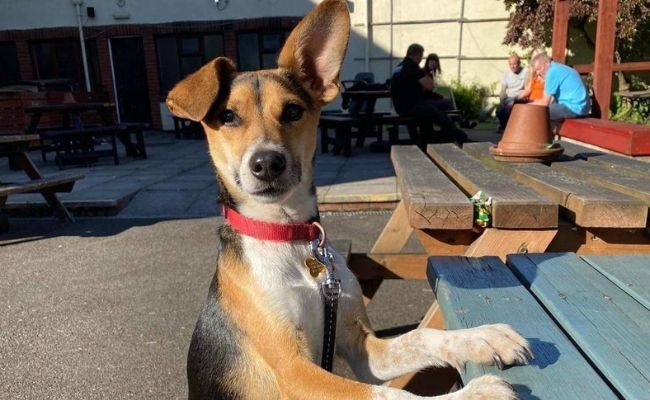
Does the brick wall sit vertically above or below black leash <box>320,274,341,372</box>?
above

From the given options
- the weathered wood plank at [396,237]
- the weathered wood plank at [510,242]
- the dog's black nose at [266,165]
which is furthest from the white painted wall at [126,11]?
the weathered wood plank at [510,242]

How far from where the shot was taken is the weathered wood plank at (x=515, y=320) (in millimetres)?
1104

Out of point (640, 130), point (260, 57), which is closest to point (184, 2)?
point (260, 57)

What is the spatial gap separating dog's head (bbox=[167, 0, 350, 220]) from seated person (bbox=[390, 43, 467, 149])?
666 centimetres

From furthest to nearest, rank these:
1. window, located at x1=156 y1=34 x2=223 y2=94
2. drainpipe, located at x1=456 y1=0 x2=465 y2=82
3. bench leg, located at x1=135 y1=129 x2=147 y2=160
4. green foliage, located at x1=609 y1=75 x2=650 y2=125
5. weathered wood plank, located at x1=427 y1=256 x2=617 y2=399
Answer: window, located at x1=156 y1=34 x2=223 y2=94 → drainpipe, located at x1=456 y1=0 x2=465 y2=82 → bench leg, located at x1=135 y1=129 x2=147 y2=160 → green foliage, located at x1=609 y1=75 x2=650 y2=125 → weathered wood plank, located at x1=427 y1=256 x2=617 y2=399

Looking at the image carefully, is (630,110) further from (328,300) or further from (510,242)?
(328,300)

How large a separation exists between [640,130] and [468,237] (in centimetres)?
284

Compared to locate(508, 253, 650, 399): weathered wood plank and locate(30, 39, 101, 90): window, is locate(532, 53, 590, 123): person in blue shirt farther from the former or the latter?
locate(30, 39, 101, 90): window

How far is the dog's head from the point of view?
199 cm

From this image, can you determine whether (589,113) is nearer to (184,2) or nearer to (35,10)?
(184,2)

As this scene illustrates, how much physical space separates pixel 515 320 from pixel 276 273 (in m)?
0.84

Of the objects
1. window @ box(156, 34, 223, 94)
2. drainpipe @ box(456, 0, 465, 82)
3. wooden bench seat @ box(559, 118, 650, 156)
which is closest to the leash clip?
wooden bench seat @ box(559, 118, 650, 156)

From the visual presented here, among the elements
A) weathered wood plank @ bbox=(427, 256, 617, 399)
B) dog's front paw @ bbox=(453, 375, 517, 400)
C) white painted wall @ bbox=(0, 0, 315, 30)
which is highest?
white painted wall @ bbox=(0, 0, 315, 30)

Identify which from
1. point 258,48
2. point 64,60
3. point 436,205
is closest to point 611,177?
point 436,205
